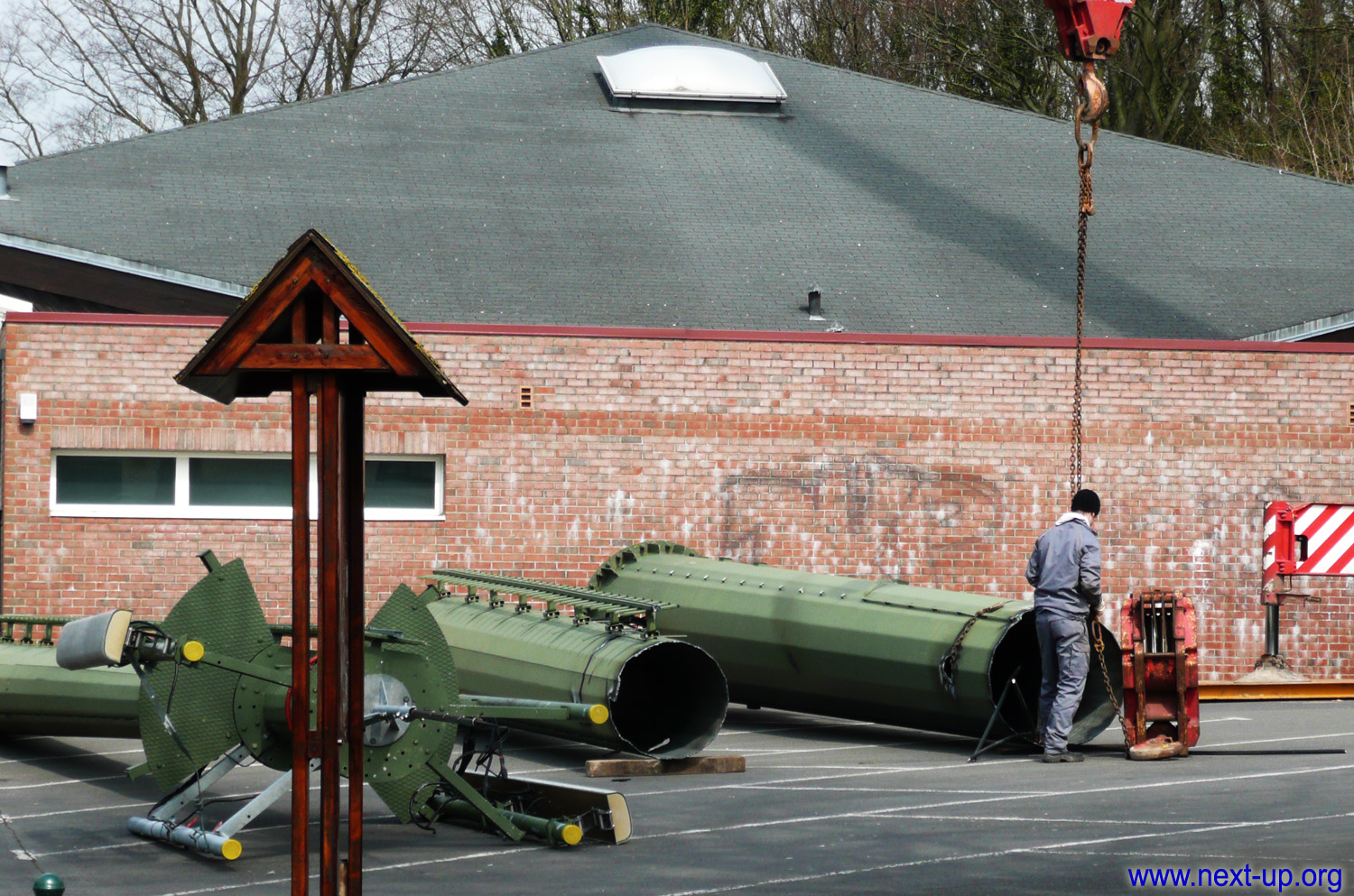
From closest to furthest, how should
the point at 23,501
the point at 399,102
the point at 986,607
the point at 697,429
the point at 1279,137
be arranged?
the point at 986,607, the point at 23,501, the point at 697,429, the point at 399,102, the point at 1279,137

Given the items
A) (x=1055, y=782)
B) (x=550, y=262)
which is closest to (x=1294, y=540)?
(x=1055, y=782)

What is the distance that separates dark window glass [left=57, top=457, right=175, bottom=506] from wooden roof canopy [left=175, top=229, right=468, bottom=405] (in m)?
9.79

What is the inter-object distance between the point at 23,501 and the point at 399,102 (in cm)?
1058

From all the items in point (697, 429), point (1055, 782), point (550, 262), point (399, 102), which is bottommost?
point (1055, 782)

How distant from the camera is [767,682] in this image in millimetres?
13297

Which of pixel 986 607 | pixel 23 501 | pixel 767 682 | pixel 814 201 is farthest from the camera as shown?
pixel 814 201

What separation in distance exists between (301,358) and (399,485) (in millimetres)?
9930

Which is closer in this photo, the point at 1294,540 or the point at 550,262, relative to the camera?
the point at 1294,540

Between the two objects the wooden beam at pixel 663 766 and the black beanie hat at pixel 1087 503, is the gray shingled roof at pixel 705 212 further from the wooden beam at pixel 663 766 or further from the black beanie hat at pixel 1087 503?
the wooden beam at pixel 663 766

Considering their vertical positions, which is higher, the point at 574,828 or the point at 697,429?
the point at 697,429

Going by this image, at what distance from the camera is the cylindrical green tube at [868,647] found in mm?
11969

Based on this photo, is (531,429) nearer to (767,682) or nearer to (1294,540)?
(767,682)

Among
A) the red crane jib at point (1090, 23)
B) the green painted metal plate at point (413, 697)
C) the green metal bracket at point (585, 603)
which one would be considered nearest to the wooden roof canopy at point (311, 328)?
the green painted metal plate at point (413, 697)

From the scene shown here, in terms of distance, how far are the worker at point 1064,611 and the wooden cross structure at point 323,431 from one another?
239 inches
